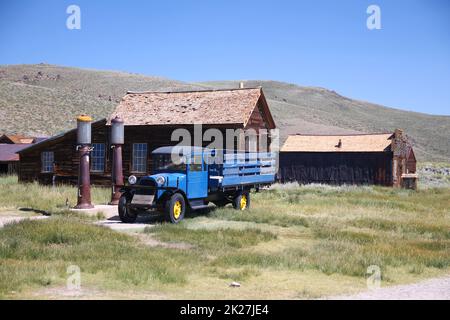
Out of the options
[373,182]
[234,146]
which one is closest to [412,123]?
[373,182]

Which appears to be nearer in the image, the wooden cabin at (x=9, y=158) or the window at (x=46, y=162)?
the window at (x=46, y=162)

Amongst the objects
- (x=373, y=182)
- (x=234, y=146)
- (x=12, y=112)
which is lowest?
(x=373, y=182)

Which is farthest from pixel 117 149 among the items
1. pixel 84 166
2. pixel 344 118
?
pixel 344 118

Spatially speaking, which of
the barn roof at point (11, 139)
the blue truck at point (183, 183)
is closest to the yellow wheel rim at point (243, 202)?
the blue truck at point (183, 183)

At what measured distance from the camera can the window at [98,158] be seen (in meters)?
26.4

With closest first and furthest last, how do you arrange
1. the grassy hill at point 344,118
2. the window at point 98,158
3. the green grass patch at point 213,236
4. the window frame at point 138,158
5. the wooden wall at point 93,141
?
1. the green grass patch at point 213,236
2. the wooden wall at point 93,141
3. the window frame at point 138,158
4. the window at point 98,158
5. the grassy hill at point 344,118

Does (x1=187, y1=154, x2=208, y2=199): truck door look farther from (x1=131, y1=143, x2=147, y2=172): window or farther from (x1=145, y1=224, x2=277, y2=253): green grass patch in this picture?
(x1=131, y1=143, x2=147, y2=172): window

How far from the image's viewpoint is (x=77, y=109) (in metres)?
60.9

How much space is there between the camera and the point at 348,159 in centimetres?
3481

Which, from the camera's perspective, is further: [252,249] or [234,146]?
[234,146]

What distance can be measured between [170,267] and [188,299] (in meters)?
1.88

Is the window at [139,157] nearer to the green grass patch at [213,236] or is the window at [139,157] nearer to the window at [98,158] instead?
the window at [98,158]

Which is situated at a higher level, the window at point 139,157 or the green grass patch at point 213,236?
the window at point 139,157
